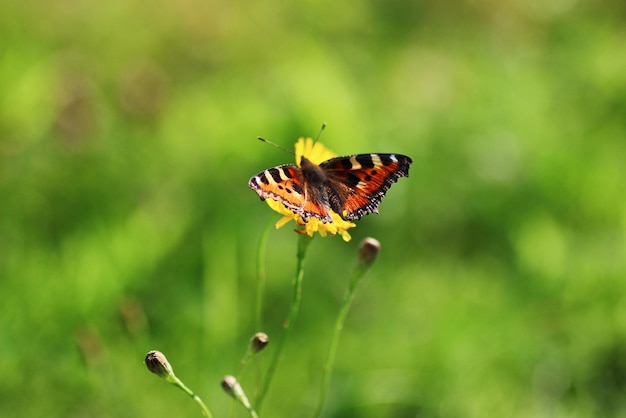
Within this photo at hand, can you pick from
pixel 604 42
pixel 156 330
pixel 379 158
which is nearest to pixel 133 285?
pixel 156 330

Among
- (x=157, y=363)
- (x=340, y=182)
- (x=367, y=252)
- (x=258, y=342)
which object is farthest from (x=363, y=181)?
(x=157, y=363)

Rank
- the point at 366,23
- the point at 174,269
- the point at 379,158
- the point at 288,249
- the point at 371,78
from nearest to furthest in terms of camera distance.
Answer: the point at 379,158 → the point at 174,269 → the point at 288,249 → the point at 371,78 → the point at 366,23

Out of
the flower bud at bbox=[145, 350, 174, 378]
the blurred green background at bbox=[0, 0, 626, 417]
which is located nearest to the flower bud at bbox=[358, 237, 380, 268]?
the blurred green background at bbox=[0, 0, 626, 417]

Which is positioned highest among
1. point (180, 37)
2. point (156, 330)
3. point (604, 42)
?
point (604, 42)

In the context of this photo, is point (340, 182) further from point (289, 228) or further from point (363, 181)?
point (289, 228)

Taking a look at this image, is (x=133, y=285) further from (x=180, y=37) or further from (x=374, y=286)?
(x=180, y=37)
